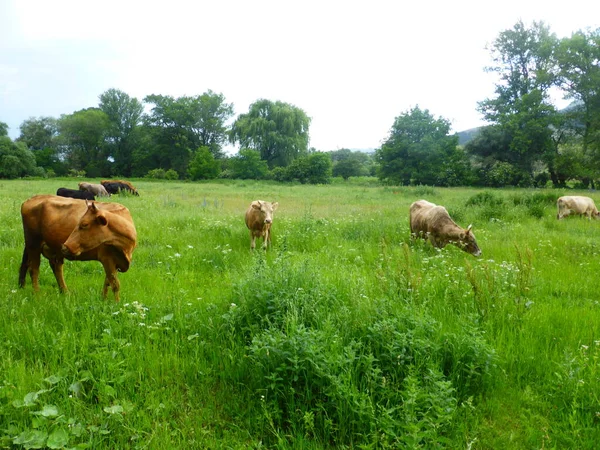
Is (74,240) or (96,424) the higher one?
(74,240)

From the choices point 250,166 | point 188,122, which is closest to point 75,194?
point 250,166

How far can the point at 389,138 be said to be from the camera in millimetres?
48469

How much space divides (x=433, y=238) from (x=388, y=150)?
A: 39894mm

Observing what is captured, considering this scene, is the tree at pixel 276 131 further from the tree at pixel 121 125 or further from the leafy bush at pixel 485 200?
the leafy bush at pixel 485 200

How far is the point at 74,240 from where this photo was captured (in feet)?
14.1

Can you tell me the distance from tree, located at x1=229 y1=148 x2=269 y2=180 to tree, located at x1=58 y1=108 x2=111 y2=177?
1284 inches

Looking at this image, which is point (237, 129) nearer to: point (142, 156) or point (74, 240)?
point (142, 156)

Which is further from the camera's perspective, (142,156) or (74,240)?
(142,156)

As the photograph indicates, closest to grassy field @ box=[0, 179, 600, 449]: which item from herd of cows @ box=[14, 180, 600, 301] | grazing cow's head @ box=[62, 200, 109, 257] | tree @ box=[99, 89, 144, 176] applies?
herd of cows @ box=[14, 180, 600, 301]

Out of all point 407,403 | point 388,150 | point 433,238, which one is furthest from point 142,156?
point 407,403

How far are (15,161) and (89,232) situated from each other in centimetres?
6386

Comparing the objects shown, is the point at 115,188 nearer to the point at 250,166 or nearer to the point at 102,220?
the point at 102,220

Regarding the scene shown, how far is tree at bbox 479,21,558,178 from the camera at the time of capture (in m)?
36.4

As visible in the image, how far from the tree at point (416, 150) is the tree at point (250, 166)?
16.6 meters
